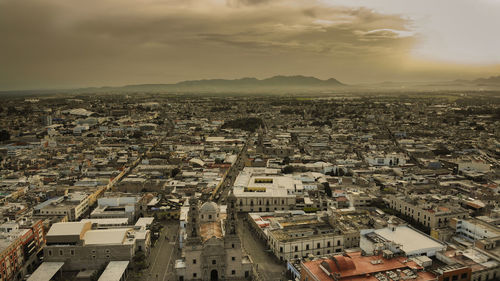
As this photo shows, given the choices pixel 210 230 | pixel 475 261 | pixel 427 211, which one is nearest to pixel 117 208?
pixel 210 230

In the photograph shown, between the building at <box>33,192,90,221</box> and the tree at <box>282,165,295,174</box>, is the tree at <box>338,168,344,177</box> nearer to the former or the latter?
the tree at <box>282,165,295,174</box>

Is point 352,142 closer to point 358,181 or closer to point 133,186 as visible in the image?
point 358,181

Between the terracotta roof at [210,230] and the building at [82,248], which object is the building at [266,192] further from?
the building at [82,248]

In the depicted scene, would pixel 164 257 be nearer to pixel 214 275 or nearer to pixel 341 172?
pixel 214 275

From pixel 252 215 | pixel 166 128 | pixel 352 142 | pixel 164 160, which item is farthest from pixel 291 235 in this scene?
pixel 166 128

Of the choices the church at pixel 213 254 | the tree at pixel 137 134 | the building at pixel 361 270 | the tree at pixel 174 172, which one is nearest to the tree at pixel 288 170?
Result: the tree at pixel 174 172
